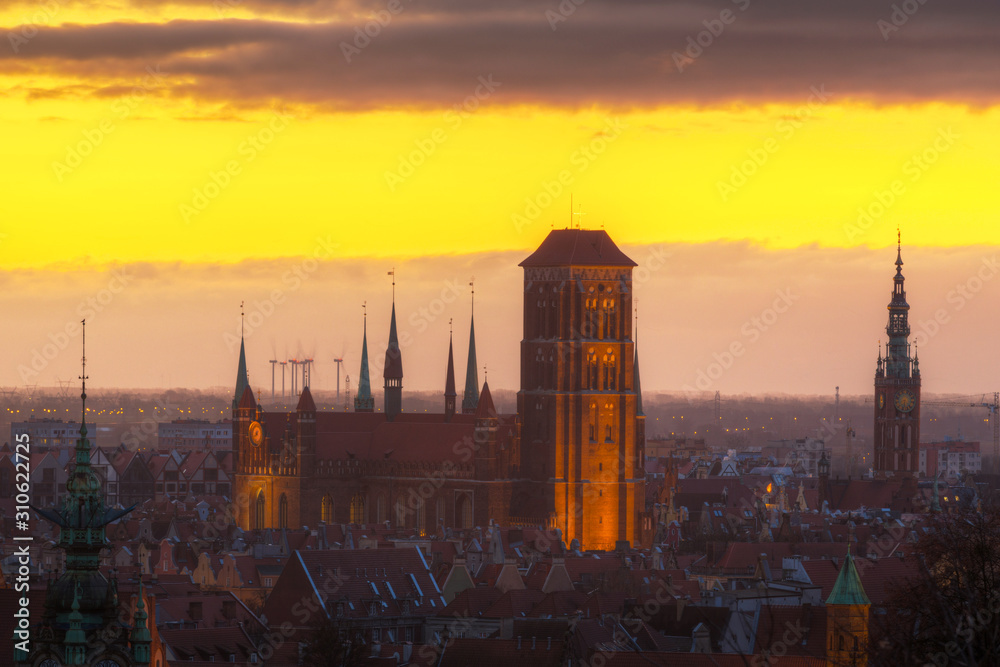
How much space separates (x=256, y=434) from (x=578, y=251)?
26051 mm

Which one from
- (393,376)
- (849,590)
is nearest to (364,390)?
(393,376)

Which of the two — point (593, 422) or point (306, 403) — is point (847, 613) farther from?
point (306, 403)

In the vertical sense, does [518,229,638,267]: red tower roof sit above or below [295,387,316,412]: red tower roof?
above

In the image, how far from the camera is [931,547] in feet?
205

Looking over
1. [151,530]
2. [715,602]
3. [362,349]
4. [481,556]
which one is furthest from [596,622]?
[362,349]

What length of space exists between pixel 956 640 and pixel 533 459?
108385mm

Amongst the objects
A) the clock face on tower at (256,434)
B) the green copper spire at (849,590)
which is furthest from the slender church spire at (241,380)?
the green copper spire at (849,590)

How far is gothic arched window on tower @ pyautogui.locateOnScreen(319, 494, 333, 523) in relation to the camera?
15362cm

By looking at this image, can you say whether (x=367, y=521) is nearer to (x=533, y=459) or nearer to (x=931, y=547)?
(x=533, y=459)

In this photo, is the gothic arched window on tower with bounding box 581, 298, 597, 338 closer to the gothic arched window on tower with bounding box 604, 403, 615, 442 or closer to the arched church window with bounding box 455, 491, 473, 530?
the gothic arched window on tower with bounding box 604, 403, 615, 442

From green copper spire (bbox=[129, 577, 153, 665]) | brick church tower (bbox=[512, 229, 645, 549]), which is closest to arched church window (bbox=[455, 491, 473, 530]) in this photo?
brick church tower (bbox=[512, 229, 645, 549])

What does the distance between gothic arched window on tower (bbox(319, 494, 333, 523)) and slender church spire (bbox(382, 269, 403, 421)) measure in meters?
9.57

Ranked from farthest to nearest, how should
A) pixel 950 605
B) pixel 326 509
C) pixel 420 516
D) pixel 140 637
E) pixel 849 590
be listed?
pixel 326 509, pixel 420 516, pixel 849 590, pixel 950 605, pixel 140 637

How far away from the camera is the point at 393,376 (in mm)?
166750
